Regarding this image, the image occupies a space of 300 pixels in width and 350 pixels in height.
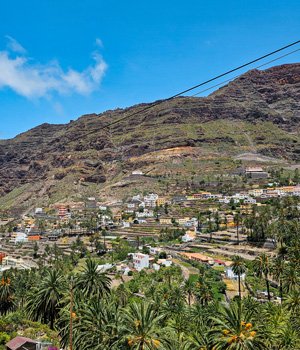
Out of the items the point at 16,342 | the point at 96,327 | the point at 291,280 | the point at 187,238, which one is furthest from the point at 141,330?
the point at 187,238

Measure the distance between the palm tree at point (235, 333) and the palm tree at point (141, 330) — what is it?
292 centimetres

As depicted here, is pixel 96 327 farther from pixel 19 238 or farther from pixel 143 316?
pixel 19 238

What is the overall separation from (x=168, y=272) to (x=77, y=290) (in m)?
37.5

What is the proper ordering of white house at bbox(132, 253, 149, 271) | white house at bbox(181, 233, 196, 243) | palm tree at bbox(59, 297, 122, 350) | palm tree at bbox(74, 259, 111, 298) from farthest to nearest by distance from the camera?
white house at bbox(181, 233, 196, 243) < white house at bbox(132, 253, 149, 271) < palm tree at bbox(74, 259, 111, 298) < palm tree at bbox(59, 297, 122, 350)

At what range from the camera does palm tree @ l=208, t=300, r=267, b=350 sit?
17.6 meters

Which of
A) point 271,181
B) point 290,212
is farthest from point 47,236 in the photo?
point 271,181

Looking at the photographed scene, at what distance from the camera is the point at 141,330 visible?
1866 centimetres

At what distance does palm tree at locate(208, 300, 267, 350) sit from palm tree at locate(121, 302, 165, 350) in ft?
9.59

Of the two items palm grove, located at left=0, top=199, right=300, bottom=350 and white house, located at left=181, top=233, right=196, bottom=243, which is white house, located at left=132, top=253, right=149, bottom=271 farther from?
white house, located at left=181, top=233, right=196, bottom=243

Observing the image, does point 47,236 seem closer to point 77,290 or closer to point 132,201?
point 132,201

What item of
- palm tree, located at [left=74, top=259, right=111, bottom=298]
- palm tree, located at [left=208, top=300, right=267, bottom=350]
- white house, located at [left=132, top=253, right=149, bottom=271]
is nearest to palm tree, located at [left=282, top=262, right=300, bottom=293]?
palm tree, located at [left=74, top=259, right=111, bottom=298]

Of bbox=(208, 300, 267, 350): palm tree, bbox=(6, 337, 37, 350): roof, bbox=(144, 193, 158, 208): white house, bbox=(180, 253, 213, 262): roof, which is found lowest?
bbox=(180, 253, 213, 262): roof

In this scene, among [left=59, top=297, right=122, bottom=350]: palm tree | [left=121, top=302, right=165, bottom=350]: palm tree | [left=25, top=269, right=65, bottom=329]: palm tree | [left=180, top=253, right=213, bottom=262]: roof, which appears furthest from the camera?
[left=180, top=253, right=213, bottom=262]: roof

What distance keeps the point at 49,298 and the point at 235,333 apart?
18898 millimetres
